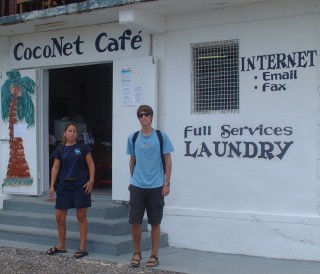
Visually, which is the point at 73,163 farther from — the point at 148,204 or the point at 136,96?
the point at 136,96

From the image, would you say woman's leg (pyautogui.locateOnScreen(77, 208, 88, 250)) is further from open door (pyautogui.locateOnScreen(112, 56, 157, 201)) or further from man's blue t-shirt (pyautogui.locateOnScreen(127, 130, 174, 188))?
open door (pyautogui.locateOnScreen(112, 56, 157, 201))

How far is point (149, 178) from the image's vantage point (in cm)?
638

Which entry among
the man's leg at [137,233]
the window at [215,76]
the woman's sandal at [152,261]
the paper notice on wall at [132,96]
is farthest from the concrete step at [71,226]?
the window at [215,76]

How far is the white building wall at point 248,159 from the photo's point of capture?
22.0 ft

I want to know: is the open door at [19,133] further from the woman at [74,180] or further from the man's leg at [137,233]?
the man's leg at [137,233]

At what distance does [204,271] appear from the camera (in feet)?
20.7

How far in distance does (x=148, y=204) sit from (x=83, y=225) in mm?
983

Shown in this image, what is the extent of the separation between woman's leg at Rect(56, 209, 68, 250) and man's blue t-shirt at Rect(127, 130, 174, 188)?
1.09 meters

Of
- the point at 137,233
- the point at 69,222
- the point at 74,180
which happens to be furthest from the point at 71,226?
the point at 137,233

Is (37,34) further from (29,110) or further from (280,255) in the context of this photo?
(280,255)

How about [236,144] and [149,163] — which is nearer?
[149,163]

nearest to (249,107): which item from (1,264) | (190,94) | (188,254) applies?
(190,94)

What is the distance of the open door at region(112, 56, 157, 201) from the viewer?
25.4 ft

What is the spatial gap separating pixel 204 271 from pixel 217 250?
970mm
